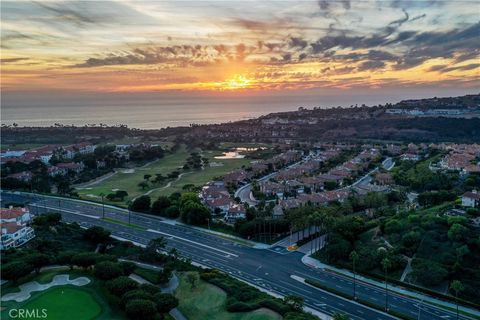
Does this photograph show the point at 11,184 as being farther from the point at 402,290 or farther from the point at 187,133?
the point at 187,133

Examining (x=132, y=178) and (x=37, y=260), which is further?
(x=132, y=178)

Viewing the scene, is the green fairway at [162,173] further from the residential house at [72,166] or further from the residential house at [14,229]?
the residential house at [14,229]

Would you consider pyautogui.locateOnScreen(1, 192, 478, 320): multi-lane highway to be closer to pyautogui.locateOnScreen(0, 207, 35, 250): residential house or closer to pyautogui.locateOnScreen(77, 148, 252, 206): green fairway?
pyautogui.locateOnScreen(0, 207, 35, 250): residential house

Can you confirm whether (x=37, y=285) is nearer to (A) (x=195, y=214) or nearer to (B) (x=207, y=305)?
(B) (x=207, y=305)

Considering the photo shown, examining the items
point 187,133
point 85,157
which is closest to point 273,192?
point 85,157

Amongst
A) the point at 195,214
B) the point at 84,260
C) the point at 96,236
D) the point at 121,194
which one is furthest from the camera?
the point at 121,194

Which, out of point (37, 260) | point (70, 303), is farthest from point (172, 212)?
point (70, 303)

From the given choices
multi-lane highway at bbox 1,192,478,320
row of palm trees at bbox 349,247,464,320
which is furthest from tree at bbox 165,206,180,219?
row of palm trees at bbox 349,247,464,320
